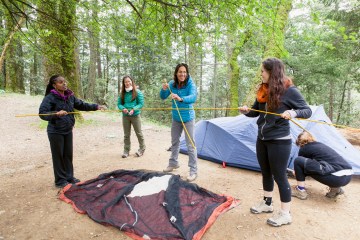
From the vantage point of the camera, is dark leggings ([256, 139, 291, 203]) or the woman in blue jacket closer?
dark leggings ([256, 139, 291, 203])

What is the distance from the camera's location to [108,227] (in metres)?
2.76

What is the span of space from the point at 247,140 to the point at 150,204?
97.2 inches

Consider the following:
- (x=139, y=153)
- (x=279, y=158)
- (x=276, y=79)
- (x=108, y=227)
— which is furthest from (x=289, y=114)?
(x=139, y=153)

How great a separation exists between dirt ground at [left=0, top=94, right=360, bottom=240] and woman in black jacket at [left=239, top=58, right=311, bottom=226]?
0.36 meters

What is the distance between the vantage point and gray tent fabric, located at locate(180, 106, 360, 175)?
4637 mm

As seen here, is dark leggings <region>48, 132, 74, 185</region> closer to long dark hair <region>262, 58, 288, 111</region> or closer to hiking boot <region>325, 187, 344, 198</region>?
long dark hair <region>262, 58, 288, 111</region>

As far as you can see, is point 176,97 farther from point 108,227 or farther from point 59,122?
point 108,227

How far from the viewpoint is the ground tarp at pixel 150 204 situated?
2656mm

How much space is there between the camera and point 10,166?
4.91 m

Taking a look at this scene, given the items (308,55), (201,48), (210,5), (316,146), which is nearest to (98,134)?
(201,48)

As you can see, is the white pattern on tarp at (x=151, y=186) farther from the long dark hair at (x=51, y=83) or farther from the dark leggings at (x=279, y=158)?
the long dark hair at (x=51, y=83)

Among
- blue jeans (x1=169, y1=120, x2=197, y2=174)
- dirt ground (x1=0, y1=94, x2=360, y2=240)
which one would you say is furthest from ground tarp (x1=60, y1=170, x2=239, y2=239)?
blue jeans (x1=169, y1=120, x2=197, y2=174)

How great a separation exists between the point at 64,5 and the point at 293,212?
15.2 ft

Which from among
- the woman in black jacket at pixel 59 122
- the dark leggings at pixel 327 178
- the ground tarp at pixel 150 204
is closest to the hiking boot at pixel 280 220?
the ground tarp at pixel 150 204
